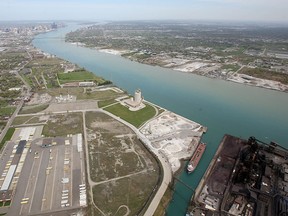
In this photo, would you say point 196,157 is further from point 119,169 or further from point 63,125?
point 63,125

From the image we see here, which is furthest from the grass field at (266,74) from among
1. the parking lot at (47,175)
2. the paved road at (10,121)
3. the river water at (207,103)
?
the paved road at (10,121)

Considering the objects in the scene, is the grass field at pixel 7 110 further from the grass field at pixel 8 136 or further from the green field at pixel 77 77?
the green field at pixel 77 77

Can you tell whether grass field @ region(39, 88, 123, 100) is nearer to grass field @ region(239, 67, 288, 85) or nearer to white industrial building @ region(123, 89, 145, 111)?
white industrial building @ region(123, 89, 145, 111)

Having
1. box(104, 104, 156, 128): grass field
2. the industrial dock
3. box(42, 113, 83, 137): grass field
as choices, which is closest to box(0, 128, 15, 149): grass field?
box(42, 113, 83, 137): grass field

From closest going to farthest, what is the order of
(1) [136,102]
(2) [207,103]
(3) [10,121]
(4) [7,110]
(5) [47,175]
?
(5) [47,175], (3) [10,121], (4) [7,110], (1) [136,102], (2) [207,103]

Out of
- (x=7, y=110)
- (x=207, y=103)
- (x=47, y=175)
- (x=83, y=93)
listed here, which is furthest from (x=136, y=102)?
(x=7, y=110)

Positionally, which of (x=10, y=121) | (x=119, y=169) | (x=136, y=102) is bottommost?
(x=119, y=169)

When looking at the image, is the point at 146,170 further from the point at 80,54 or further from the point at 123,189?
the point at 80,54
